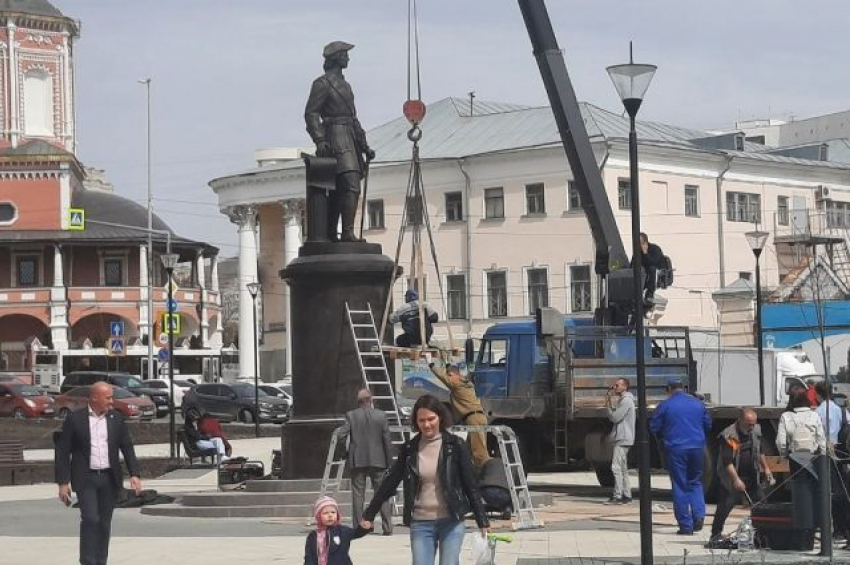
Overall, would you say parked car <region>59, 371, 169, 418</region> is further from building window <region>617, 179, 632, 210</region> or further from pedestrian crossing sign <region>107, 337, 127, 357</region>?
building window <region>617, 179, 632, 210</region>

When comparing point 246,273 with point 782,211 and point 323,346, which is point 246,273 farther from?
point 323,346

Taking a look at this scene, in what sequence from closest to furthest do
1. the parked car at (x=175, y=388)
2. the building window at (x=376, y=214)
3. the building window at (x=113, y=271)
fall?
1. the parked car at (x=175, y=388)
2. the building window at (x=376, y=214)
3. the building window at (x=113, y=271)

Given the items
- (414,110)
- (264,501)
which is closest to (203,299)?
(414,110)

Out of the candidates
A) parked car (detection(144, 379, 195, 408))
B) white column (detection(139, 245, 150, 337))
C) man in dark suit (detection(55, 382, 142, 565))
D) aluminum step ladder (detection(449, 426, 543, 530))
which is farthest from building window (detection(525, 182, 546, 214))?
man in dark suit (detection(55, 382, 142, 565))

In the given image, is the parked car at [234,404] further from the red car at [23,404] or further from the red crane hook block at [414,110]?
the red crane hook block at [414,110]

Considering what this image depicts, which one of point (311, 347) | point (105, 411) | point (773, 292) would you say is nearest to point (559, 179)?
point (773, 292)

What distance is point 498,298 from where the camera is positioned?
7475cm

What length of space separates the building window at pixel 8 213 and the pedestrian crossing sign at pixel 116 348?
19.5 metres

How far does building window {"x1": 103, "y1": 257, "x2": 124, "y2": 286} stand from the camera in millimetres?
100250

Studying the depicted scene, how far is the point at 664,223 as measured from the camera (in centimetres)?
7338

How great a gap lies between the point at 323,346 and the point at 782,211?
188 feet

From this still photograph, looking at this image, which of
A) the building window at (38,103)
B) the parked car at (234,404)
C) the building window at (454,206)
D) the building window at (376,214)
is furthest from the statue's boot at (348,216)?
the building window at (38,103)

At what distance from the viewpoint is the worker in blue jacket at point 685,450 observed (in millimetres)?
20047

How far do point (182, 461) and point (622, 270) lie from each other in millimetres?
11905
